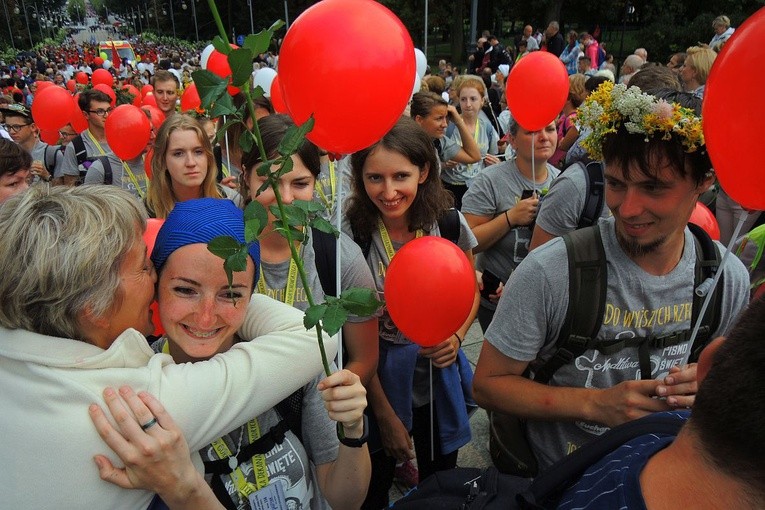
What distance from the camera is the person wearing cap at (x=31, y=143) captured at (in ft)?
18.7

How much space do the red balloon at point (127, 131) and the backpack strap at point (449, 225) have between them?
2783mm

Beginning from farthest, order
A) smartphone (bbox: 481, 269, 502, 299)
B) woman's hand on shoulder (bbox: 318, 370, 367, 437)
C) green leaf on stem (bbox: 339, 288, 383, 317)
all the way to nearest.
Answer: smartphone (bbox: 481, 269, 502, 299) → woman's hand on shoulder (bbox: 318, 370, 367, 437) → green leaf on stem (bbox: 339, 288, 383, 317)

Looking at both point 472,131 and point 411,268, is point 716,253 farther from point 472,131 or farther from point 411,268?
point 472,131

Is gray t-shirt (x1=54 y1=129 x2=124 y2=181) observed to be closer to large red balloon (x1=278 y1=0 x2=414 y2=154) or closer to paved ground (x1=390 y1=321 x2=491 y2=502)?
paved ground (x1=390 y1=321 x2=491 y2=502)

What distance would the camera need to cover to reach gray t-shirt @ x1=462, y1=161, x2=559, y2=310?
11.0ft

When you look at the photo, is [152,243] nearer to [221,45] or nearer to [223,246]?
[223,246]

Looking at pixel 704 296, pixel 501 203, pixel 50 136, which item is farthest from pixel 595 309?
pixel 50 136

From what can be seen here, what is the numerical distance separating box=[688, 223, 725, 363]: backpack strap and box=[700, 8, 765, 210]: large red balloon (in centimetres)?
28

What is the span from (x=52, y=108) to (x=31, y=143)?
0.70 m

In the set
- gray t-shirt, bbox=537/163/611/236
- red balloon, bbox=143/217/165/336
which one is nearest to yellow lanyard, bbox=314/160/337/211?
gray t-shirt, bbox=537/163/611/236

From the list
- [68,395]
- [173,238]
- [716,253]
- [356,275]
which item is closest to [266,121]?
[356,275]

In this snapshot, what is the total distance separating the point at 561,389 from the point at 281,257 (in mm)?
1131

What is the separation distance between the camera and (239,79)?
3.43 feet

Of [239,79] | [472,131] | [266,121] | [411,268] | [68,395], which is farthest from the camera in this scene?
[472,131]
